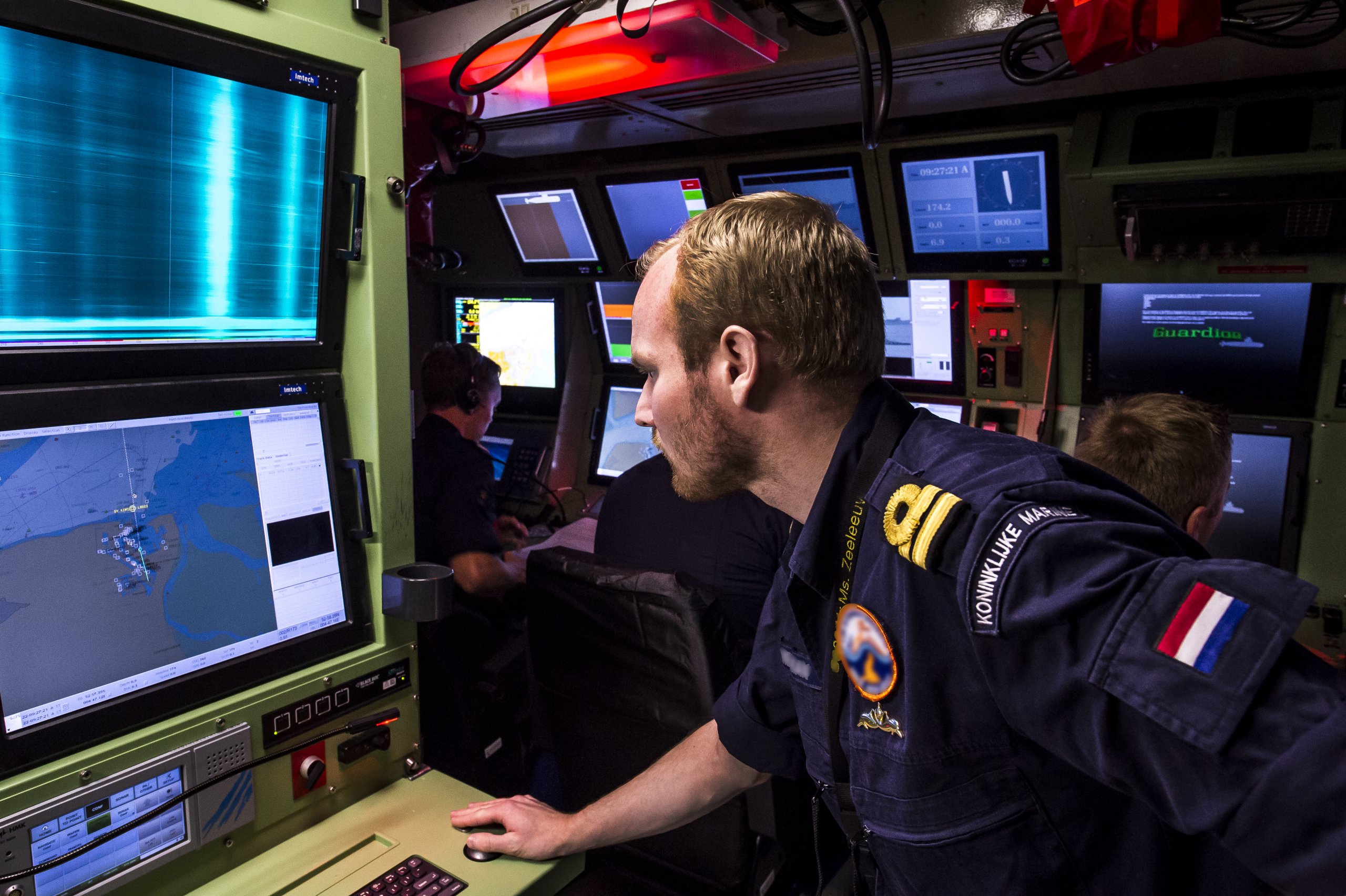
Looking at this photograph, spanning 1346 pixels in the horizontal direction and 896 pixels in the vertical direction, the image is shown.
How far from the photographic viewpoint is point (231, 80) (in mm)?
1189

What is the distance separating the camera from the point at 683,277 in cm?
107

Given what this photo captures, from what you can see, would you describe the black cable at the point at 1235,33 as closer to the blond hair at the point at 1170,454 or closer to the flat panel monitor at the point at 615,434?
the blond hair at the point at 1170,454

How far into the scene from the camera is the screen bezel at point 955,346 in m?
2.88

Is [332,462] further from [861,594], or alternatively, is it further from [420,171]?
[420,171]

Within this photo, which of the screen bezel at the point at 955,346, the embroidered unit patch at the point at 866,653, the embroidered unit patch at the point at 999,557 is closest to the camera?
the embroidered unit patch at the point at 999,557

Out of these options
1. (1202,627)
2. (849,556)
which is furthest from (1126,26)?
(1202,627)

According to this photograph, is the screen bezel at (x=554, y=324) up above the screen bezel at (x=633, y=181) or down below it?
below

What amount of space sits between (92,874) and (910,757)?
1.04m

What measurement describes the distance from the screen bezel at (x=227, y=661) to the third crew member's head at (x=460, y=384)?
171cm

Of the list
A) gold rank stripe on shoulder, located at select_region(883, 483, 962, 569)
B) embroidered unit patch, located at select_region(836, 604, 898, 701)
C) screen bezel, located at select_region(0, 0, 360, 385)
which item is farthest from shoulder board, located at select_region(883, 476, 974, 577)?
screen bezel, located at select_region(0, 0, 360, 385)

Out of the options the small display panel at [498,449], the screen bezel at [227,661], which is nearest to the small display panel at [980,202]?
the screen bezel at [227,661]

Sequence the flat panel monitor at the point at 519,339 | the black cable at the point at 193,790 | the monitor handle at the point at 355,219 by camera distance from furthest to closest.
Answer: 1. the flat panel monitor at the point at 519,339
2. the monitor handle at the point at 355,219
3. the black cable at the point at 193,790

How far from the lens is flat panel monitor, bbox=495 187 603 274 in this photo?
11.2ft

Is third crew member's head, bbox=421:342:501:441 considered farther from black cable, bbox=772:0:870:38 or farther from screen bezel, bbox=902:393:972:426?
black cable, bbox=772:0:870:38
